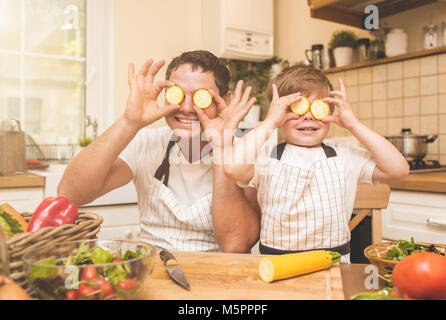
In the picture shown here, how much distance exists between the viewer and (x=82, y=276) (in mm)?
537

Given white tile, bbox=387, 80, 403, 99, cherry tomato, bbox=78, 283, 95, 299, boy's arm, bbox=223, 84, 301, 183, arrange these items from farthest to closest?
white tile, bbox=387, 80, 403, 99
boy's arm, bbox=223, 84, 301, 183
cherry tomato, bbox=78, 283, 95, 299

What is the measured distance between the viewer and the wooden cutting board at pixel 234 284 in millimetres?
636

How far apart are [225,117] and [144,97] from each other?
8.8 inches

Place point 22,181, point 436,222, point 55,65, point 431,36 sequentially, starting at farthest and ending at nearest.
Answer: point 55,65
point 431,36
point 22,181
point 436,222

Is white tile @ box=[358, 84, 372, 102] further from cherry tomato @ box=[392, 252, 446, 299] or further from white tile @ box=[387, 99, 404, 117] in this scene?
cherry tomato @ box=[392, 252, 446, 299]

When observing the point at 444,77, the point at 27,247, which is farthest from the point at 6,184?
the point at 444,77

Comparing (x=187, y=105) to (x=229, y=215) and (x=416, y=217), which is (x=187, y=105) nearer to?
(x=229, y=215)

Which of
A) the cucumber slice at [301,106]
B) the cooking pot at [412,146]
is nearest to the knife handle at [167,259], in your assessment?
the cucumber slice at [301,106]

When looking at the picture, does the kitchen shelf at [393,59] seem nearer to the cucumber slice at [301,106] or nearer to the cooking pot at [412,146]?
the cooking pot at [412,146]

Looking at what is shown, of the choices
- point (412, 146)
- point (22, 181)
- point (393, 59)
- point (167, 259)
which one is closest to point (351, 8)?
point (393, 59)

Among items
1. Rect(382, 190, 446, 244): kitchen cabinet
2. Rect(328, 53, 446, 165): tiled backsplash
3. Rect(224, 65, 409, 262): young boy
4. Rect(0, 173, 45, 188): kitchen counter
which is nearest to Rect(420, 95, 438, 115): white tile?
Rect(328, 53, 446, 165): tiled backsplash

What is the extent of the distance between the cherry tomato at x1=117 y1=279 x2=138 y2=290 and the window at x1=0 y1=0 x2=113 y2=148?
228 centimetres

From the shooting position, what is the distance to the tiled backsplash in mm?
2205

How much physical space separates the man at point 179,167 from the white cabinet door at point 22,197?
0.80 metres
